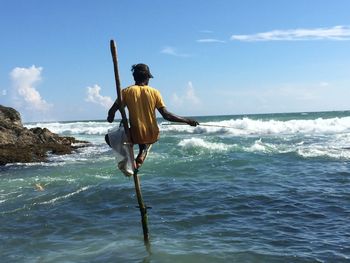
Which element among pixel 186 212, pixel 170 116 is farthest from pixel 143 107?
pixel 186 212

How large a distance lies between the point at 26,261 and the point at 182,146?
17.7m

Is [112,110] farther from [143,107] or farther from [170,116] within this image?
[170,116]

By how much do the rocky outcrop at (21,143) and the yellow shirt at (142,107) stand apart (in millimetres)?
15114

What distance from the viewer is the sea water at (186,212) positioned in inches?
287

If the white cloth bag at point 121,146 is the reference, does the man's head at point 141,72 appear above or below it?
above

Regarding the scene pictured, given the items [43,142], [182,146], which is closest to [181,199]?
[182,146]

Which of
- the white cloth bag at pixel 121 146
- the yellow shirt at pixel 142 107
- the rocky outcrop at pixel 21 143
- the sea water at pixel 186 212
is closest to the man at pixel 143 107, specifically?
the yellow shirt at pixel 142 107

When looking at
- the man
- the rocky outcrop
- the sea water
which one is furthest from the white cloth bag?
the rocky outcrop

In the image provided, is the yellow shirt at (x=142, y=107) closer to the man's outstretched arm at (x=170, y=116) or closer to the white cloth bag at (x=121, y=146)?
the man's outstretched arm at (x=170, y=116)

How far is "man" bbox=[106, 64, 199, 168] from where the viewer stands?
5.98m

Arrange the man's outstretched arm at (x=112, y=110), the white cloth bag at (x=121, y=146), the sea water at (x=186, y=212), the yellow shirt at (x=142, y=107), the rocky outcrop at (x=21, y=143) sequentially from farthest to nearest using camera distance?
the rocky outcrop at (x=21, y=143)
the sea water at (x=186, y=212)
the white cloth bag at (x=121, y=146)
the man's outstretched arm at (x=112, y=110)
the yellow shirt at (x=142, y=107)

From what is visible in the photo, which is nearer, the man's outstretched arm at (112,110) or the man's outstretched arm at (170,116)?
the man's outstretched arm at (170,116)

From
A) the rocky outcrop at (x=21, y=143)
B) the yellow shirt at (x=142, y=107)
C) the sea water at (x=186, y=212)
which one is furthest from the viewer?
the rocky outcrop at (x=21, y=143)

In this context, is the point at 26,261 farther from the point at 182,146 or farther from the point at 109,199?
the point at 182,146
